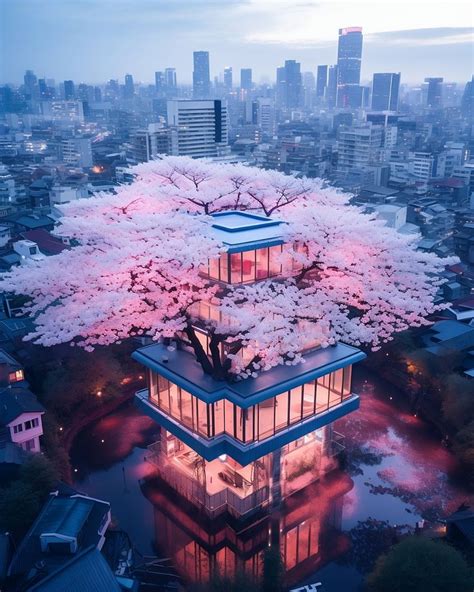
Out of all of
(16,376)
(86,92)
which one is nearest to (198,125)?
(16,376)

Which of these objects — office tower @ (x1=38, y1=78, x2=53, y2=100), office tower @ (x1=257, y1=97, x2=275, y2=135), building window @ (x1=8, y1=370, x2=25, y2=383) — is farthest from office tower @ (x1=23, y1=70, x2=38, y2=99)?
building window @ (x1=8, y1=370, x2=25, y2=383)

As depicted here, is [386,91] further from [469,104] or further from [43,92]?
[43,92]

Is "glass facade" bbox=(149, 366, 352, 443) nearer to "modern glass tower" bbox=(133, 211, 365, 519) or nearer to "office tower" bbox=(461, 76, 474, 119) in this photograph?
"modern glass tower" bbox=(133, 211, 365, 519)

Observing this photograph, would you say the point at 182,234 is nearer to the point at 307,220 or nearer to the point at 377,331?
the point at 307,220

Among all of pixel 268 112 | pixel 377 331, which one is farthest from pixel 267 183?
→ pixel 268 112

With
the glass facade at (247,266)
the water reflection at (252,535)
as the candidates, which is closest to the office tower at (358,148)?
the glass facade at (247,266)
